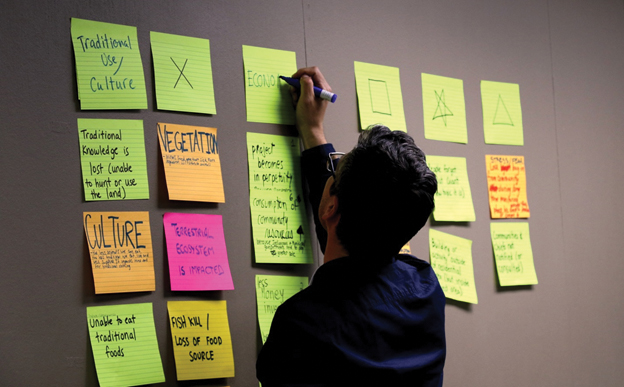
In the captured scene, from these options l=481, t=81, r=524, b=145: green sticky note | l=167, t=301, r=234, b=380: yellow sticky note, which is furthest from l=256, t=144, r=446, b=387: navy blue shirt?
l=481, t=81, r=524, b=145: green sticky note

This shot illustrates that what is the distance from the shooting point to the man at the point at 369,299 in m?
0.88

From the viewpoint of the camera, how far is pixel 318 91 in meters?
1.29

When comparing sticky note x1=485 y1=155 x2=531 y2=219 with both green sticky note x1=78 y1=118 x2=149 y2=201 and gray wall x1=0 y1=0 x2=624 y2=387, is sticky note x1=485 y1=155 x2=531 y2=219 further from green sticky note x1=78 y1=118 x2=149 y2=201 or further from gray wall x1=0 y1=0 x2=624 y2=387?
green sticky note x1=78 y1=118 x2=149 y2=201

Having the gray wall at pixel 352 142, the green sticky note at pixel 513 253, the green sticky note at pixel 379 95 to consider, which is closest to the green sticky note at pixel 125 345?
the gray wall at pixel 352 142

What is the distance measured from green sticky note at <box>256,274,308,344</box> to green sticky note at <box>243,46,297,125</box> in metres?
0.38

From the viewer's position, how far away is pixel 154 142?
45.8 inches

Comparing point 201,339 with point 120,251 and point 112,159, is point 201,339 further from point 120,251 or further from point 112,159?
point 112,159

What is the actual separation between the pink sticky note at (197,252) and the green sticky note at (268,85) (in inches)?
11.0

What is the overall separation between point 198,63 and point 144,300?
539 mm

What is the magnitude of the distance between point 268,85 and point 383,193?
50 centimetres

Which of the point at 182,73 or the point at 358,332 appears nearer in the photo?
the point at 358,332

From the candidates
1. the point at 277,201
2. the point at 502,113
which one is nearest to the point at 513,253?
the point at 502,113

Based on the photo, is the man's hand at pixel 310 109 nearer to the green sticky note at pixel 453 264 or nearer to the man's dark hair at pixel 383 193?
the man's dark hair at pixel 383 193

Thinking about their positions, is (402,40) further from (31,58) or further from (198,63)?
(31,58)
